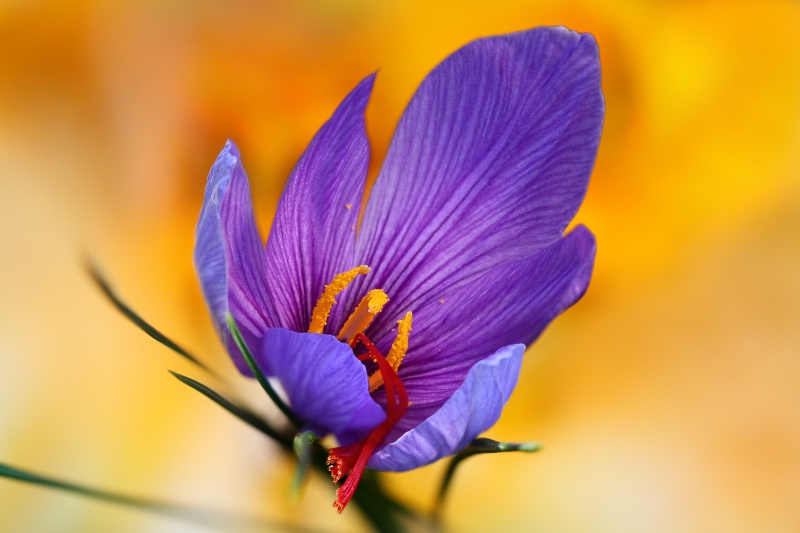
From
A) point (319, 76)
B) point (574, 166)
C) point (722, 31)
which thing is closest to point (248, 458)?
point (319, 76)

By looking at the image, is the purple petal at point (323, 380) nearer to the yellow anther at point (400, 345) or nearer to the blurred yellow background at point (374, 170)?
the yellow anther at point (400, 345)

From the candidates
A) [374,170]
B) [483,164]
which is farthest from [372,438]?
[374,170]

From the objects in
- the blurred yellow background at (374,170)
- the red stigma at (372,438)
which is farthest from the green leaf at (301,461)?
the blurred yellow background at (374,170)

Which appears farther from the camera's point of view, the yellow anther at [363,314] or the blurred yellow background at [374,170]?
the blurred yellow background at [374,170]

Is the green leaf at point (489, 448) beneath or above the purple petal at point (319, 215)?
beneath

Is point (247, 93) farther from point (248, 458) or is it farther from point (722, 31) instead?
point (722, 31)

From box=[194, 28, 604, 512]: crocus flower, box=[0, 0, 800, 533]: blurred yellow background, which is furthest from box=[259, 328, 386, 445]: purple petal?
box=[0, 0, 800, 533]: blurred yellow background

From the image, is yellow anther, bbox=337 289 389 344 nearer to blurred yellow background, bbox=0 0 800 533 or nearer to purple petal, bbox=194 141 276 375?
purple petal, bbox=194 141 276 375

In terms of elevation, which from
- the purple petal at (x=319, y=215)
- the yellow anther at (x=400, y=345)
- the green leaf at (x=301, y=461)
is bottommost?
the green leaf at (x=301, y=461)
